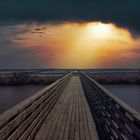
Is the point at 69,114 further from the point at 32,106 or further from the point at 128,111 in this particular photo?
the point at 128,111

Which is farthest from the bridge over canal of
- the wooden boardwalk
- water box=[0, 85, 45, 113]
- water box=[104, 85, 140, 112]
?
water box=[0, 85, 45, 113]

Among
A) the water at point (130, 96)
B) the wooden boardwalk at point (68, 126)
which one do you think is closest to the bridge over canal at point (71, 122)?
→ the wooden boardwalk at point (68, 126)

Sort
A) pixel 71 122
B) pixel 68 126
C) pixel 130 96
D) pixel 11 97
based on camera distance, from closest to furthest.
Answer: pixel 68 126, pixel 71 122, pixel 11 97, pixel 130 96

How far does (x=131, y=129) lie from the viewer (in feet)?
21.6

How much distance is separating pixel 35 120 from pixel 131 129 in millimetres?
6245

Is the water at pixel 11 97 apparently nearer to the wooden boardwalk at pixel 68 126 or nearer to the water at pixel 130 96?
the water at pixel 130 96

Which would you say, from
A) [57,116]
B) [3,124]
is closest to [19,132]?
[3,124]

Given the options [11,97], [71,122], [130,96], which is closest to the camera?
[71,122]

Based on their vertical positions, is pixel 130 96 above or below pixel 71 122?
below

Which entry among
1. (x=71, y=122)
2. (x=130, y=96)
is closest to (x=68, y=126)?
(x=71, y=122)

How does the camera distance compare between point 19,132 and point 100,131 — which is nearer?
point 19,132

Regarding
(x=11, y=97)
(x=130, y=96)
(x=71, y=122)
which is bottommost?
(x=11, y=97)

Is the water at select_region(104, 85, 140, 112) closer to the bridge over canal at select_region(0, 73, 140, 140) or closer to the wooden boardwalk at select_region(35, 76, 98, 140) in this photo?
the wooden boardwalk at select_region(35, 76, 98, 140)

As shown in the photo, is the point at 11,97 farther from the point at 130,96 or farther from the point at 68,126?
the point at 68,126
